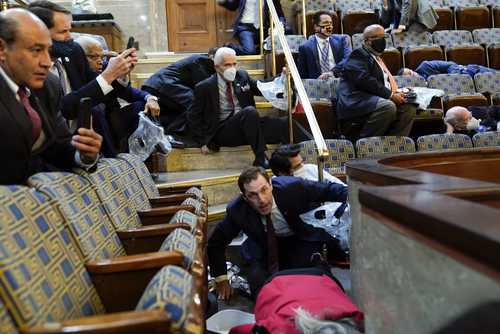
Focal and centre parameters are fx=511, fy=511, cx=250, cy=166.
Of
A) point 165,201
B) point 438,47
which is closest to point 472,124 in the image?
point 438,47

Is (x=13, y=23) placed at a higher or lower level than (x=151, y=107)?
higher

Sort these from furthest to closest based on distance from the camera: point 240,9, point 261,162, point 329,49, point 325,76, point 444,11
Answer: point 444,11
point 240,9
point 329,49
point 325,76
point 261,162

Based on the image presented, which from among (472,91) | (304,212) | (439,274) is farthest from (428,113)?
(439,274)

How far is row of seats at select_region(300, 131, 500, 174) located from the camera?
162 cm

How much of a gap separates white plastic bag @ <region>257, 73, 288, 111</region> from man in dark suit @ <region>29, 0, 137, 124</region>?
71 centimetres

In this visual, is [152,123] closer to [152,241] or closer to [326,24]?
[152,241]

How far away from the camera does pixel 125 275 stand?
584 millimetres

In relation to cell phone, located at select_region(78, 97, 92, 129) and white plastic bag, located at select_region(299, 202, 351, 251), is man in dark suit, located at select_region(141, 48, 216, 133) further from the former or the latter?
cell phone, located at select_region(78, 97, 92, 129)

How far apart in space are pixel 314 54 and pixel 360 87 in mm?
378

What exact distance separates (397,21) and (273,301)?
216cm

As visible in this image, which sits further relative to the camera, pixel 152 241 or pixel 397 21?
pixel 397 21

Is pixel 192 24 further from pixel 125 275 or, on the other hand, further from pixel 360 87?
pixel 125 275

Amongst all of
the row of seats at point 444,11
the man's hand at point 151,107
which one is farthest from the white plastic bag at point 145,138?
the row of seats at point 444,11

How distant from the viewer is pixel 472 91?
7.17 feet
